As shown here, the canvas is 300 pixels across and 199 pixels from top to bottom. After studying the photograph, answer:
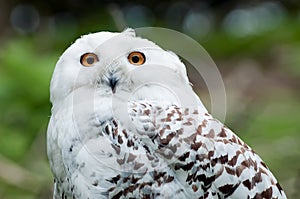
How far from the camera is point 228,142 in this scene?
2365 millimetres

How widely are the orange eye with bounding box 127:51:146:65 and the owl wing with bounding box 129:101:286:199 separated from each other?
12 centimetres

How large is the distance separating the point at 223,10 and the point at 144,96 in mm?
6176

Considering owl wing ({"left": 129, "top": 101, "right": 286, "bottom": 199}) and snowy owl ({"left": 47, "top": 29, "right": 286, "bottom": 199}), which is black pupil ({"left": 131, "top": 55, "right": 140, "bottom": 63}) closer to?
snowy owl ({"left": 47, "top": 29, "right": 286, "bottom": 199})

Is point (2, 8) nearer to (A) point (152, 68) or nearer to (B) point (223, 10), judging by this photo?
(B) point (223, 10)

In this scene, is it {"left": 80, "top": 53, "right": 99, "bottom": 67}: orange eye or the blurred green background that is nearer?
{"left": 80, "top": 53, "right": 99, "bottom": 67}: orange eye

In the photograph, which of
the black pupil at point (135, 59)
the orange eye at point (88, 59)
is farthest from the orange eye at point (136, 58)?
the orange eye at point (88, 59)

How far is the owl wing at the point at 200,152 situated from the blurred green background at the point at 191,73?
3.37ft

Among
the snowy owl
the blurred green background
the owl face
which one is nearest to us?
the snowy owl

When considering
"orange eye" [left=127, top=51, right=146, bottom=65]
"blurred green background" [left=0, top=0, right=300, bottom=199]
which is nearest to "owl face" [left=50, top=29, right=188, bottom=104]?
"orange eye" [left=127, top=51, right=146, bottom=65]

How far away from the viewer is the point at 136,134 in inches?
90.3

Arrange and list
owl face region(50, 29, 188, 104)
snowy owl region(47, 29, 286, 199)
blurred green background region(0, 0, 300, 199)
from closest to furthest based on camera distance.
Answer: snowy owl region(47, 29, 286, 199)
owl face region(50, 29, 188, 104)
blurred green background region(0, 0, 300, 199)

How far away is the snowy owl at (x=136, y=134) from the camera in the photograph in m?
2.26

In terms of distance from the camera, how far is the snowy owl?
2.26 metres

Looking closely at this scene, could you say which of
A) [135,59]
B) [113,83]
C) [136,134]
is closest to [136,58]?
[135,59]
